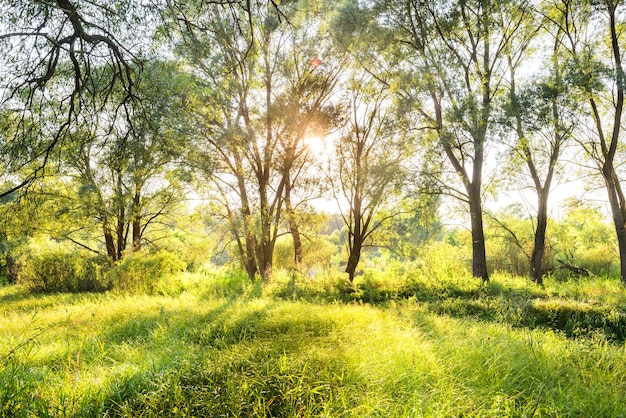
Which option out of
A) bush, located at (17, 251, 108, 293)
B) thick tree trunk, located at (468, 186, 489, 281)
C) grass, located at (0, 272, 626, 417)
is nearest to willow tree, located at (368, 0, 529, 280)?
thick tree trunk, located at (468, 186, 489, 281)

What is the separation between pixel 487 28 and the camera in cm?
1191

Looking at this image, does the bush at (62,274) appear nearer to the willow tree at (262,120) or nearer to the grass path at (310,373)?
the willow tree at (262,120)

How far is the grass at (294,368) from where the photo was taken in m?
2.80

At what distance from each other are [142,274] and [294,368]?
1009cm

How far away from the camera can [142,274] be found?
469 inches

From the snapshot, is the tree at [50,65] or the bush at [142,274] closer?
the tree at [50,65]

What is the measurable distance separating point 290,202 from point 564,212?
33.6ft

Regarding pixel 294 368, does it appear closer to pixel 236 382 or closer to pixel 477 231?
pixel 236 382

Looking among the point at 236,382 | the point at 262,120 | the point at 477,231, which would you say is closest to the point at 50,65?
the point at 236,382

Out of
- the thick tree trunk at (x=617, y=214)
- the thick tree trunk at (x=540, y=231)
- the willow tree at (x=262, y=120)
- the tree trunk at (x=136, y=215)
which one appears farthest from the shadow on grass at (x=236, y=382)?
the tree trunk at (x=136, y=215)

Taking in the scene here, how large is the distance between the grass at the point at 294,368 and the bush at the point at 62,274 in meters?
6.51

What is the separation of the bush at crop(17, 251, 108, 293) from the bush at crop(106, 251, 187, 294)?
1.14 m

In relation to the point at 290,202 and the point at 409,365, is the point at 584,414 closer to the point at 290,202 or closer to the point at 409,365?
the point at 409,365

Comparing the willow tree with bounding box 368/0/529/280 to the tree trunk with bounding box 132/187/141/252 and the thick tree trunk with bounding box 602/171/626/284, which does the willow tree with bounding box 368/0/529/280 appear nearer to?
the thick tree trunk with bounding box 602/171/626/284
